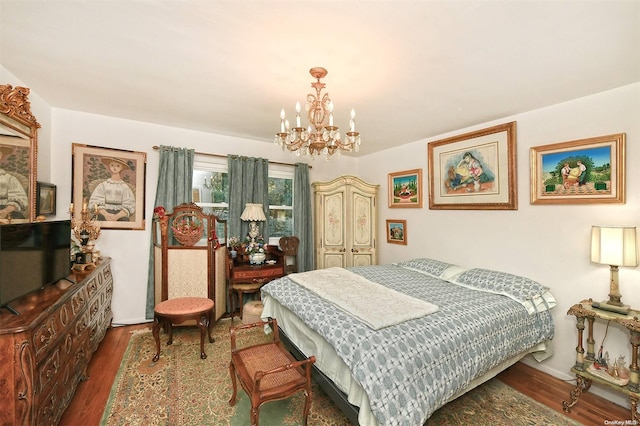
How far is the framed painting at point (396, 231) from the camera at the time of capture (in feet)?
14.3

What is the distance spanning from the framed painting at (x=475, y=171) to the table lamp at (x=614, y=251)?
80 cm

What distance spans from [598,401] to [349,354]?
2.39 m

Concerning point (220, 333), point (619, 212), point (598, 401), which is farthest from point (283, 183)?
point (598, 401)

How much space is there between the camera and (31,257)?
6.00 feet

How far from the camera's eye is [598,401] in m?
2.32

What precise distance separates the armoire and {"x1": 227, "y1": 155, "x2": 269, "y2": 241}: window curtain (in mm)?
866

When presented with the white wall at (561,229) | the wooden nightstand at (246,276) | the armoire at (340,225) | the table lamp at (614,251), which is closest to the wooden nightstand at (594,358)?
the table lamp at (614,251)

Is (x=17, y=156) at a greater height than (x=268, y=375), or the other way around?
(x=17, y=156)

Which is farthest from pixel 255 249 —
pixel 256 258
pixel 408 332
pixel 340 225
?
pixel 408 332

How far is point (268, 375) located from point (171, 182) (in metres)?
2.83

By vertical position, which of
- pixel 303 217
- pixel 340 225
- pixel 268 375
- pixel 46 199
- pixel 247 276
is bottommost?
pixel 268 375

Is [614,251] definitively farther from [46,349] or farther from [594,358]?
[46,349]

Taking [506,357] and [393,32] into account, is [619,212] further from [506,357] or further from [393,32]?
[393,32]

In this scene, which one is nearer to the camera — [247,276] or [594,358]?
[594,358]
